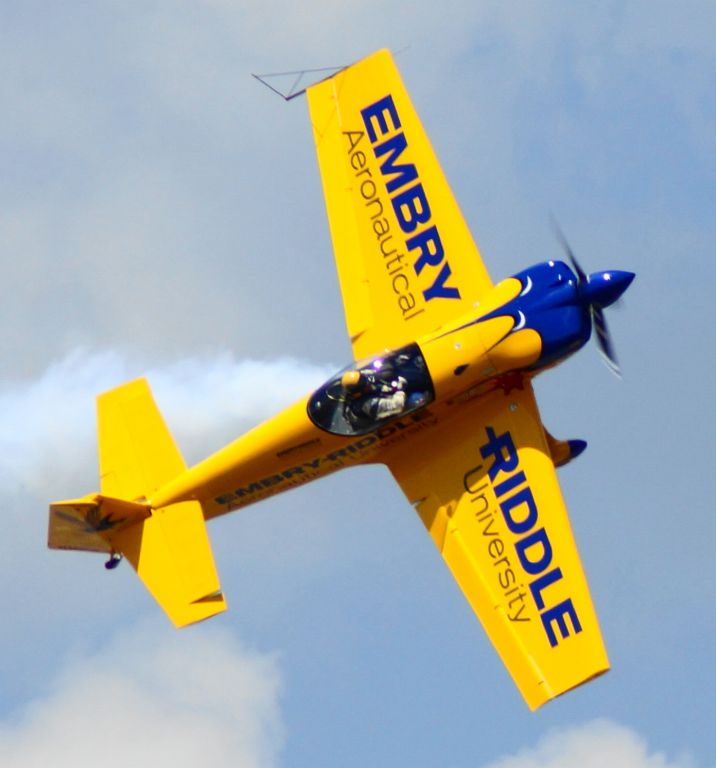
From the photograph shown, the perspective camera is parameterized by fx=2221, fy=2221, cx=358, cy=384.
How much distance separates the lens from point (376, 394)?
33.4 m

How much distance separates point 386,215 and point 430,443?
12.5ft

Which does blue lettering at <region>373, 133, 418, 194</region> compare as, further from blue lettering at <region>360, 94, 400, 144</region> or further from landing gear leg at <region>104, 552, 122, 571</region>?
landing gear leg at <region>104, 552, 122, 571</region>

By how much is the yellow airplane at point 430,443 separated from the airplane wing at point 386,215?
0.03 metres

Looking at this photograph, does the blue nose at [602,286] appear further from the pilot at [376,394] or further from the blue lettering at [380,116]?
the blue lettering at [380,116]

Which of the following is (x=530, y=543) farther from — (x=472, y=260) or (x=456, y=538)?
(x=472, y=260)

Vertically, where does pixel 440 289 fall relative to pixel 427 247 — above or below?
below

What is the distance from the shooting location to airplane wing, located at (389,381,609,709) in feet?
105

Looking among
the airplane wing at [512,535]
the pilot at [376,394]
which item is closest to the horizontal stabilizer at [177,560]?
the pilot at [376,394]

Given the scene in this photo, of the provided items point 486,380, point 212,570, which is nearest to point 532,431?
point 486,380

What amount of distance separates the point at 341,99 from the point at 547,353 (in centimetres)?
593

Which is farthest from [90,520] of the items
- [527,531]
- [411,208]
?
[411,208]

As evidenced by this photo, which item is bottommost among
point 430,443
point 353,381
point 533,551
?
point 533,551

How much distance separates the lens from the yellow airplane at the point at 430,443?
108 feet

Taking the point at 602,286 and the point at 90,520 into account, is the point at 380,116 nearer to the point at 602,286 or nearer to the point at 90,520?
the point at 602,286
